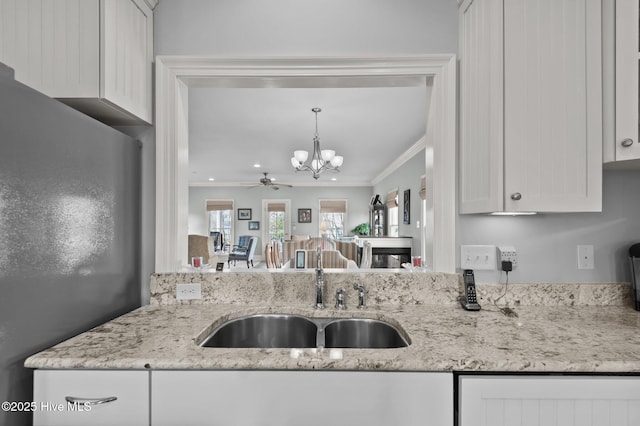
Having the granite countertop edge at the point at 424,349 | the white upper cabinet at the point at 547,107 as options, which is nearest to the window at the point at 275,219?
the granite countertop edge at the point at 424,349

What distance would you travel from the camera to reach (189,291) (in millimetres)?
1539

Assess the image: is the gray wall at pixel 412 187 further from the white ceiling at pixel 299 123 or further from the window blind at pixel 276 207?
the window blind at pixel 276 207

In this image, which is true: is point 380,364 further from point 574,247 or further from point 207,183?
point 207,183

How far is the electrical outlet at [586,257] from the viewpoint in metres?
1.52

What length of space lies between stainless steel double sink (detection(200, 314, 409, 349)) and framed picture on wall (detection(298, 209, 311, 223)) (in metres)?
8.62

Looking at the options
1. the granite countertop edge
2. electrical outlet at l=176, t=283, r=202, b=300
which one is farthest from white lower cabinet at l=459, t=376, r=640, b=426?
electrical outlet at l=176, t=283, r=202, b=300

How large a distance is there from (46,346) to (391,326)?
1.20 metres

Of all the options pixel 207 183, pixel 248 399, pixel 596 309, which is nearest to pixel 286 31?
pixel 248 399

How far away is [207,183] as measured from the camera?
32.8 feet

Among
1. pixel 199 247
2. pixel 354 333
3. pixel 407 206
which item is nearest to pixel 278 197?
pixel 199 247

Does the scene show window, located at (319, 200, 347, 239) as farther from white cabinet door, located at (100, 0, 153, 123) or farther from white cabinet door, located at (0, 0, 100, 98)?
white cabinet door, located at (0, 0, 100, 98)

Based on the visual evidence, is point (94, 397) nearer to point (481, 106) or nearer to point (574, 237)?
point (481, 106)

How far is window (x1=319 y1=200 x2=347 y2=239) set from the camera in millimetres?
10086

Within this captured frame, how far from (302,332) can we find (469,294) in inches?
30.9
